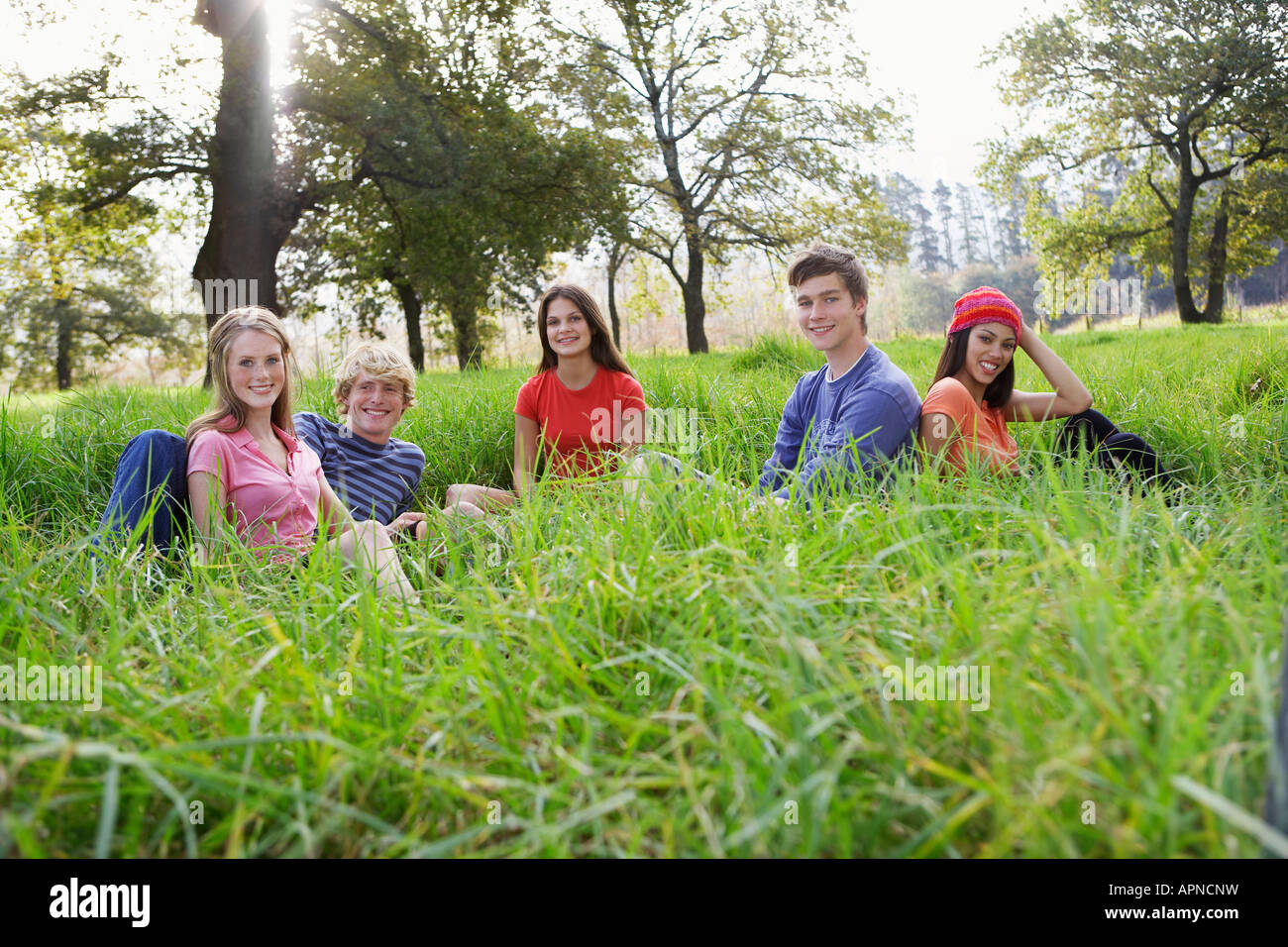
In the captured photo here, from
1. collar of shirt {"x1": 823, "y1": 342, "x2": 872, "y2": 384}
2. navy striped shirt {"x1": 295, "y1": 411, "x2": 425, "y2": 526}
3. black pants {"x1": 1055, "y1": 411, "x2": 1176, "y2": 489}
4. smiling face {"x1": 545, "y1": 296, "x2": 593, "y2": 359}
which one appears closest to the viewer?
collar of shirt {"x1": 823, "y1": 342, "x2": 872, "y2": 384}

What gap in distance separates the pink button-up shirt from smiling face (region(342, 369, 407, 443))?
0.69 meters

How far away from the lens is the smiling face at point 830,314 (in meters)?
3.17

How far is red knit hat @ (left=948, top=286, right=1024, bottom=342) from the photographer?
3.14m

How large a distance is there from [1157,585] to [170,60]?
1537 centimetres

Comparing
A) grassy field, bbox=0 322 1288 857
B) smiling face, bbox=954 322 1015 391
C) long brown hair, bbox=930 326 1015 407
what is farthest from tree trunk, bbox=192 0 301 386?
grassy field, bbox=0 322 1288 857

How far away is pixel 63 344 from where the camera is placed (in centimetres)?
2947

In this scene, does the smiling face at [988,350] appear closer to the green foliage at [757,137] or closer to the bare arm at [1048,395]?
the bare arm at [1048,395]

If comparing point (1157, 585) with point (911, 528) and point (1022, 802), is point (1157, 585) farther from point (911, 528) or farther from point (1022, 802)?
point (1022, 802)

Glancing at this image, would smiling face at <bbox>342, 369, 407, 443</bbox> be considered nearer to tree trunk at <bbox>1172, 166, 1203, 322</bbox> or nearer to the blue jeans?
the blue jeans

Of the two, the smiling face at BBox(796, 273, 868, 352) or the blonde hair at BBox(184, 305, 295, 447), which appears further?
the smiling face at BBox(796, 273, 868, 352)

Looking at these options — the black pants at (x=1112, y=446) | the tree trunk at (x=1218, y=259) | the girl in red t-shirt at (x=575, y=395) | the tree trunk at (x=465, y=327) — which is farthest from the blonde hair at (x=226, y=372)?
the tree trunk at (x=1218, y=259)

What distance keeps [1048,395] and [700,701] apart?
2.83 m

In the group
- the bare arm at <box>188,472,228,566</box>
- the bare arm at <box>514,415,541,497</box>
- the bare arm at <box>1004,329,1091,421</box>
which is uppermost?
the bare arm at <box>1004,329,1091,421</box>

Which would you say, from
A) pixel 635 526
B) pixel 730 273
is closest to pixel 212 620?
pixel 635 526
